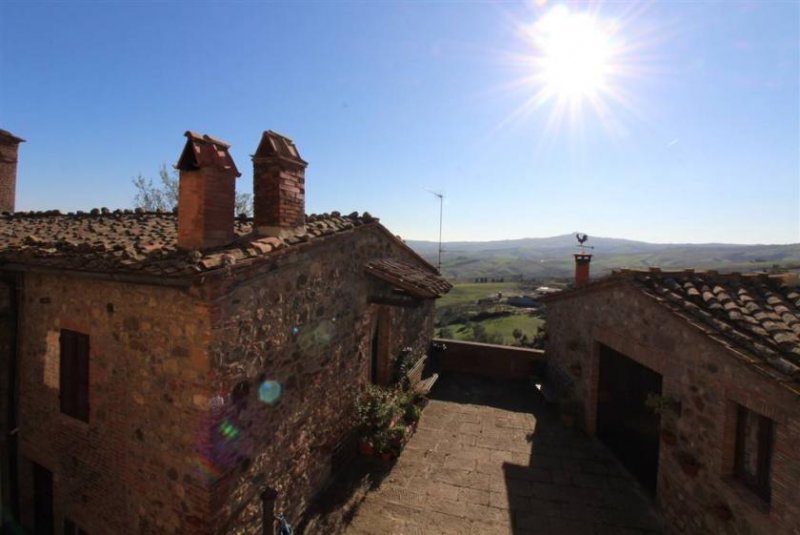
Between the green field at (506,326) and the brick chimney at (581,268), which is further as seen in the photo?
the green field at (506,326)

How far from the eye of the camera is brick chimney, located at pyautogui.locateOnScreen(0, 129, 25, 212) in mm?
13133

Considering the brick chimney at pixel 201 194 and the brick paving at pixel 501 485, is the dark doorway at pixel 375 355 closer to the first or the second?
the brick paving at pixel 501 485

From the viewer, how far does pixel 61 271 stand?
5.35 m

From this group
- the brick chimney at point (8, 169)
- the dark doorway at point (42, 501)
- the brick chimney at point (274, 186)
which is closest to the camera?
the brick chimney at point (274, 186)

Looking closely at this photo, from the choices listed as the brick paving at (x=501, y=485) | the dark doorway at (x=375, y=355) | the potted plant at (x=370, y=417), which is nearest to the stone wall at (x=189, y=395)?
the potted plant at (x=370, y=417)

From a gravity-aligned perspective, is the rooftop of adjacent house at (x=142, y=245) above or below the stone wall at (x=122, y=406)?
above

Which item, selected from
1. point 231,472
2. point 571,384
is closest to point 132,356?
point 231,472

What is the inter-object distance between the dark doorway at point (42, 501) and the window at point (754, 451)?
399 inches

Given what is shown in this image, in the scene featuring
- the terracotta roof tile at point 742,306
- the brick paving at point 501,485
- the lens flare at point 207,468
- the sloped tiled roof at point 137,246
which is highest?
the sloped tiled roof at point 137,246

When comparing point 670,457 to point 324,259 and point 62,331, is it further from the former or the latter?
point 62,331

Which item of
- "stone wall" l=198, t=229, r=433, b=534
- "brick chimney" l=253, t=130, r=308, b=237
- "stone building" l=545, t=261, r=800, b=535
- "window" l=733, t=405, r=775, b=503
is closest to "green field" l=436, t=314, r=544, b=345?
"stone building" l=545, t=261, r=800, b=535

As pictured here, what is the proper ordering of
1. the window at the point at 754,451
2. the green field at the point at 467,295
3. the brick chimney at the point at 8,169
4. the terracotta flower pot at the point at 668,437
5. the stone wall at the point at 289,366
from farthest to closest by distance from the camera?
the green field at the point at 467,295
the brick chimney at the point at 8,169
the terracotta flower pot at the point at 668,437
the window at the point at 754,451
the stone wall at the point at 289,366

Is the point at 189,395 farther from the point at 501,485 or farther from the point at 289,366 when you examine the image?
the point at 501,485

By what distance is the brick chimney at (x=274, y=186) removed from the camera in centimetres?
610
